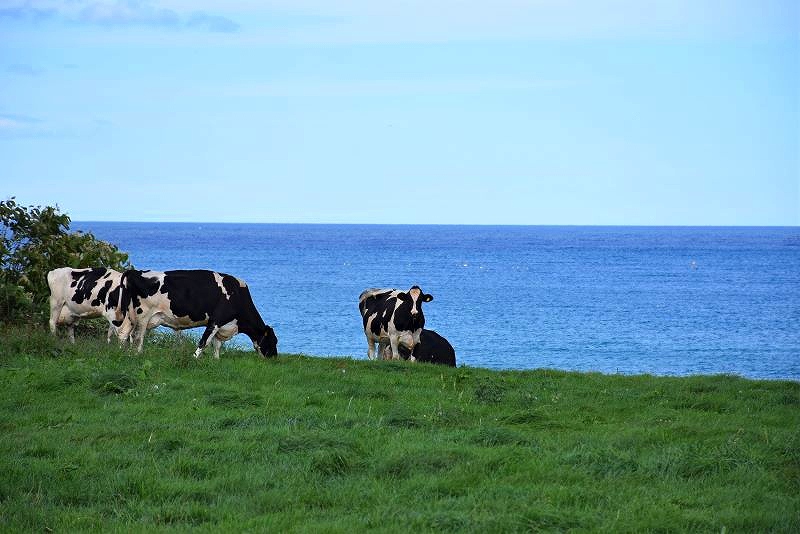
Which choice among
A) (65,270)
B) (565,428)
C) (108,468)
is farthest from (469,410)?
(65,270)

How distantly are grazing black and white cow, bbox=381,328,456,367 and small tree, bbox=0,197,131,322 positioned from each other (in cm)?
726

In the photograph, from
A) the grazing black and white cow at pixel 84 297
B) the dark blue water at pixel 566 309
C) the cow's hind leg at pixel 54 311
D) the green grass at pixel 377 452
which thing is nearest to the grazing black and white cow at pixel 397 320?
the green grass at pixel 377 452

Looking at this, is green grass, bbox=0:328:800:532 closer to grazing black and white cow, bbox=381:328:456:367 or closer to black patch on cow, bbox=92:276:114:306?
black patch on cow, bbox=92:276:114:306

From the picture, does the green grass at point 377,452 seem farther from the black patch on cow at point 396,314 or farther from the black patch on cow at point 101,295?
the black patch on cow at point 396,314

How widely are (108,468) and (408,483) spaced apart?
3.31 metres

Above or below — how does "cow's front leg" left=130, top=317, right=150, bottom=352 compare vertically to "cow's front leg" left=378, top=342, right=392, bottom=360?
above

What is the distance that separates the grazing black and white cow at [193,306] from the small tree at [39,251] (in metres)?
3.98

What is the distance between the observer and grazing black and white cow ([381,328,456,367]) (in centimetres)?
2406

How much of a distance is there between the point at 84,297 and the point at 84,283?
1.00 feet

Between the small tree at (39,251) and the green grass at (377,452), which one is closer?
the green grass at (377,452)

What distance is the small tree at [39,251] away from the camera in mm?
24500

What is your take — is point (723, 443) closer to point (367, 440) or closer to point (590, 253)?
point (367, 440)

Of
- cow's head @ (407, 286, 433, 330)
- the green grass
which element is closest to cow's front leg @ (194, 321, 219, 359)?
the green grass

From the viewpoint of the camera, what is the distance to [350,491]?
422 inches
